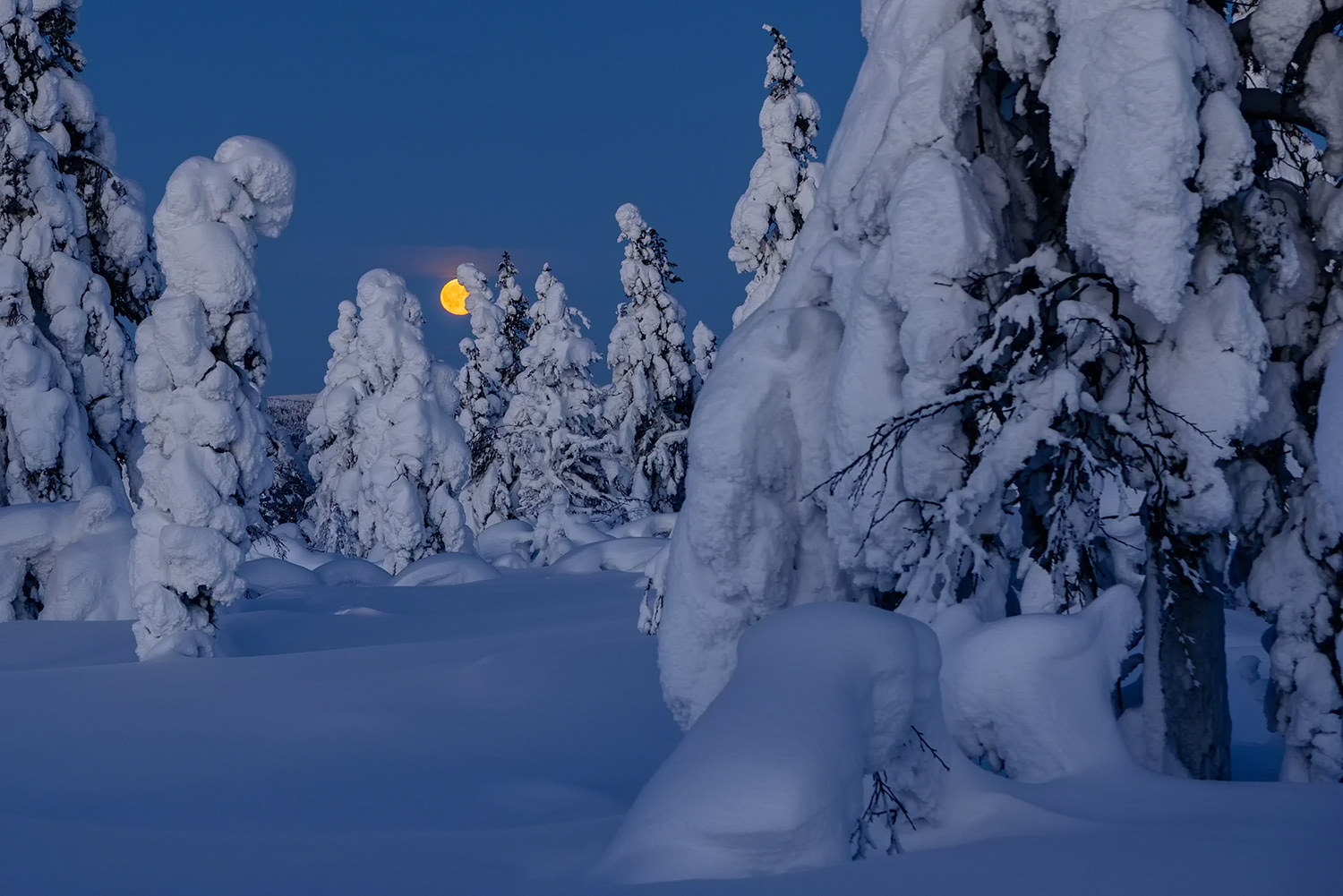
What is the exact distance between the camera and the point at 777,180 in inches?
920

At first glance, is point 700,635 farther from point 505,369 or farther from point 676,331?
point 505,369

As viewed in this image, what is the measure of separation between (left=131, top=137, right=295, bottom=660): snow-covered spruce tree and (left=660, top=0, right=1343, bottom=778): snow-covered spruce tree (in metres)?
5.88

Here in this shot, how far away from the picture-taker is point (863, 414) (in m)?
6.80

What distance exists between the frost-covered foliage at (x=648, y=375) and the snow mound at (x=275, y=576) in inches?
463

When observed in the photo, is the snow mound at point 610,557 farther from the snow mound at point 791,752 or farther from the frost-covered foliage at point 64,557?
the snow mound at point 791,752

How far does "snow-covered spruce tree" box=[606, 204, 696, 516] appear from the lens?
101ft

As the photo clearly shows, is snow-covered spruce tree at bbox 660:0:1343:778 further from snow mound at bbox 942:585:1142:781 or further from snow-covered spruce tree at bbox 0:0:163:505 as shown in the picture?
snow-covered spruce tree at bbox 0:0:163:505

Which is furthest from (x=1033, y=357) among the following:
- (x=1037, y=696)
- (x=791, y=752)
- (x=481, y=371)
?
(x=481, y=371)

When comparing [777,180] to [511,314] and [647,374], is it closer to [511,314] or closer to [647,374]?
[647,374]

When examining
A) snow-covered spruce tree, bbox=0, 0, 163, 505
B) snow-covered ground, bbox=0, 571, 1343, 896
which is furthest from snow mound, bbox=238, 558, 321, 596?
snow-covered ground, bbox=0, 571, 1343, 896

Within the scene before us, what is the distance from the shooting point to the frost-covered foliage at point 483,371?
115 feet

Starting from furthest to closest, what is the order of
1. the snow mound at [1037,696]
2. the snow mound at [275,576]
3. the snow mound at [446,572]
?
the snow mound at [446,572]
the snow mound at [275,576]
the snow mound at [1037,696]

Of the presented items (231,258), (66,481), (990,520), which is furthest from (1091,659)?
(66,481)

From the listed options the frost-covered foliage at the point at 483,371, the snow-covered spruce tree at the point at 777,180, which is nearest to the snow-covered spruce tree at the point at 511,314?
the frost-covered foliage at the point at 483,371
